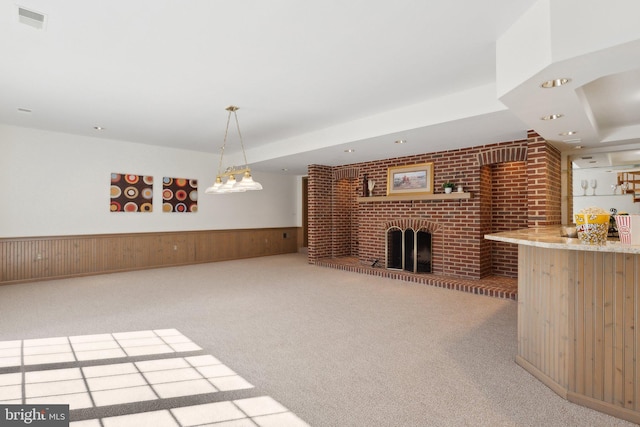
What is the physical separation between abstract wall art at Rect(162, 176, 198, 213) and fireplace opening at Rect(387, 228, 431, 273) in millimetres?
4177

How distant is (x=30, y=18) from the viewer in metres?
2.36

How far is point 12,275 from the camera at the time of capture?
529cm

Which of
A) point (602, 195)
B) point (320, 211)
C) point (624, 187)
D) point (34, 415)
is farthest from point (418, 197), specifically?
point (34, 415)

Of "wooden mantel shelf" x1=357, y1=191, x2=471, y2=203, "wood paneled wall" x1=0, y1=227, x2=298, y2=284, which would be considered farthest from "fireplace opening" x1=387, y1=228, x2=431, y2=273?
"wood paneled wall" x1=0, y1=227, x2=298, y2=284

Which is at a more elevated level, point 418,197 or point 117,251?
point 418,197

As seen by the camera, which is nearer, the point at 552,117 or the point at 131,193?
the point at 552,117

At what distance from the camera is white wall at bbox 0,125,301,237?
5.32 meters

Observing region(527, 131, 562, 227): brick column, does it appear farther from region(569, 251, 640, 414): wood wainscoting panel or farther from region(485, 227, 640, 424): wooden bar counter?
region(569, 251, 640, 414): wood wainscoting panel

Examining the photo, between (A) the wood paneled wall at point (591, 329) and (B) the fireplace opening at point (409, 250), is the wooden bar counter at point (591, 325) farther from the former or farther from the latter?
(B) the fireplace opening at point (409, 250)

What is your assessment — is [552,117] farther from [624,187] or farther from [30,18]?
[30,18]

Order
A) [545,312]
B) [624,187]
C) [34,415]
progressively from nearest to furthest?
[34,415], [545,312], [624,187]

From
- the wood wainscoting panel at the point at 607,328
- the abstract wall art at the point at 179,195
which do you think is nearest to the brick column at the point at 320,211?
the abstract wall art at the point at 179,195

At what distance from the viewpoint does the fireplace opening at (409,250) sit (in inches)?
229

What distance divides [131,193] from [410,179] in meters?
5.19
